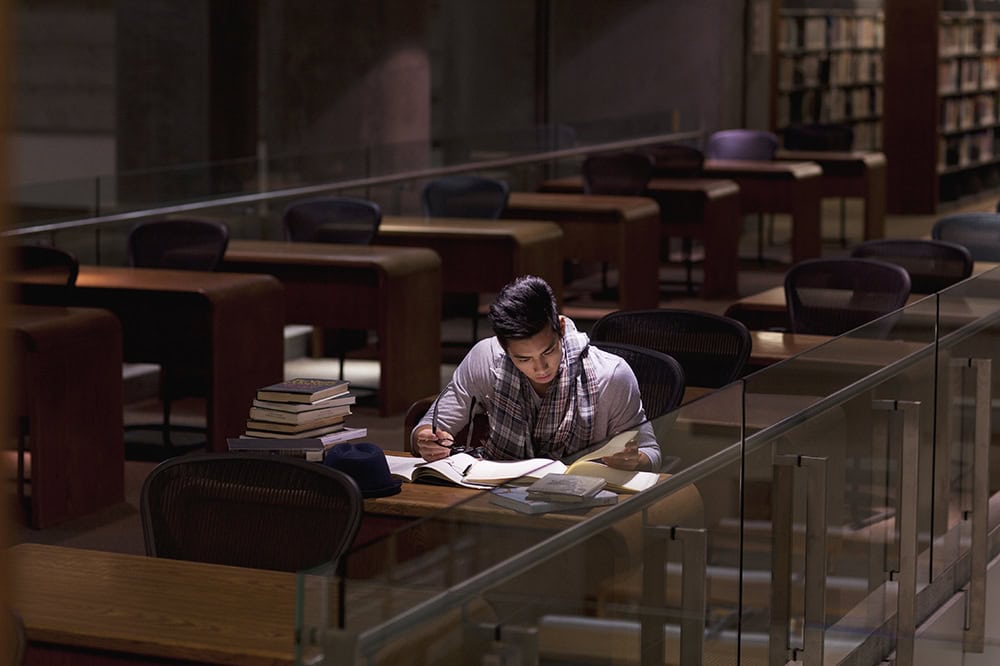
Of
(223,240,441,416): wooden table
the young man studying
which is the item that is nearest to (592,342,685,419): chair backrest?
the young man studying

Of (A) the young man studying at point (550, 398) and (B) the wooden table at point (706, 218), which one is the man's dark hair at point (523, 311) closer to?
(A) the young man studying at point (550, 398)

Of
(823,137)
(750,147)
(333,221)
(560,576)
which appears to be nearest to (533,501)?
(560,576)

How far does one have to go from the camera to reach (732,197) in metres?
12.1

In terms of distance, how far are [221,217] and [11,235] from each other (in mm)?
8107

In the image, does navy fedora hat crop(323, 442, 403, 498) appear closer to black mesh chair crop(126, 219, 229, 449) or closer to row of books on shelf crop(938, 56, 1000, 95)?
black mesh chair crop(126, 219, 229, 449)

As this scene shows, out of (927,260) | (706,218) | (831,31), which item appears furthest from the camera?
(831,31)

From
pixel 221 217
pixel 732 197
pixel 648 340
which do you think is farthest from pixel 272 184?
pixel 648 340

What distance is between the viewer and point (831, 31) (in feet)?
57.8

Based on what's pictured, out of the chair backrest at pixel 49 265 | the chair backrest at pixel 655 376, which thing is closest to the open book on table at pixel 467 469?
the chair backrest at pixel 655 376

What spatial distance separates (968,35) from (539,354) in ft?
51.1

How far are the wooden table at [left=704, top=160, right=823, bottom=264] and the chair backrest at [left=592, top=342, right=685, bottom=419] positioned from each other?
8.42 meters

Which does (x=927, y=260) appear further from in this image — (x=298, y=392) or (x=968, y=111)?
(x=968, y=111)

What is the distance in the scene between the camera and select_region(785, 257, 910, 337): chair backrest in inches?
253

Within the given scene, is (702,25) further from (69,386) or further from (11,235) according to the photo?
(11,235)
